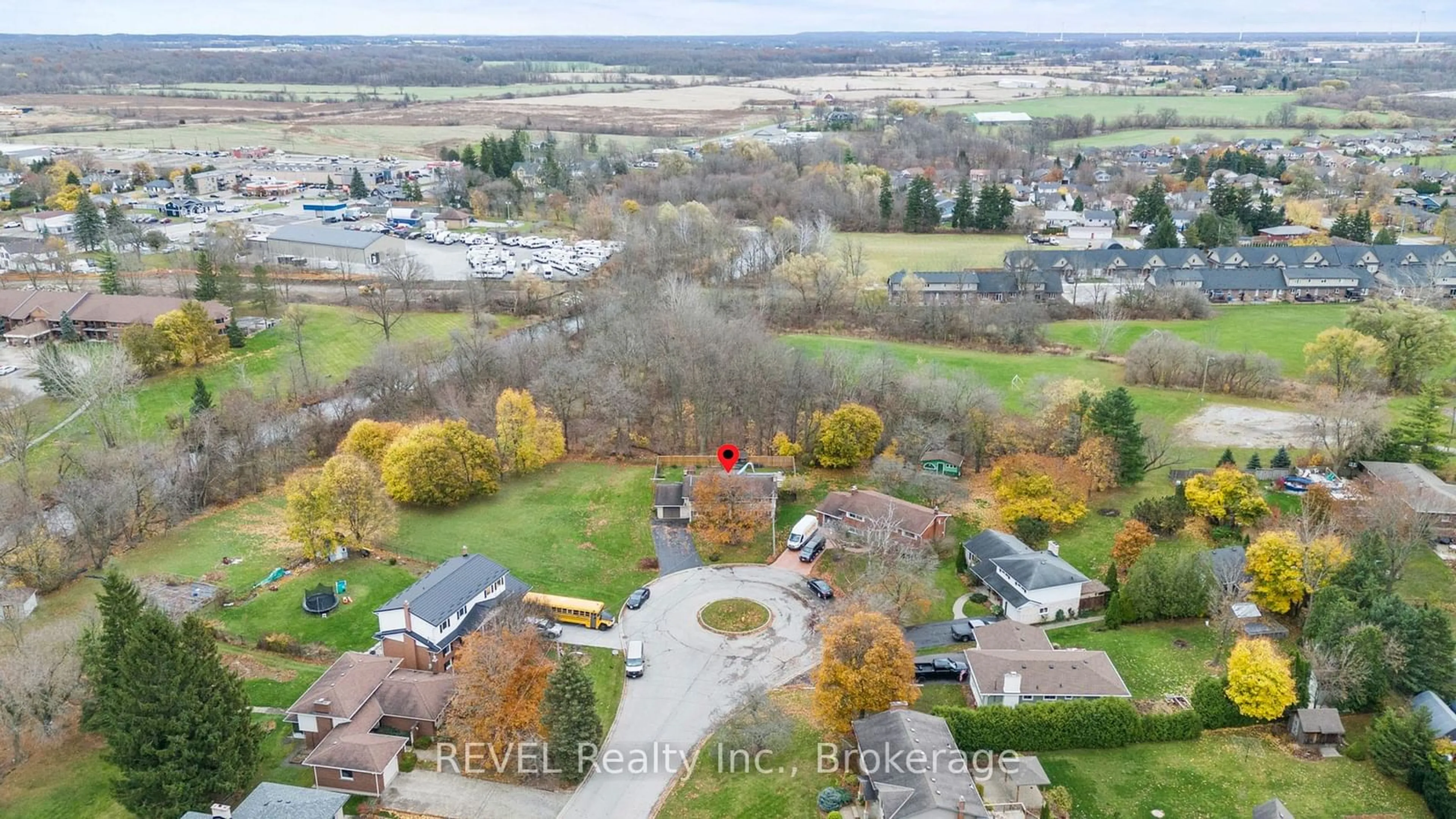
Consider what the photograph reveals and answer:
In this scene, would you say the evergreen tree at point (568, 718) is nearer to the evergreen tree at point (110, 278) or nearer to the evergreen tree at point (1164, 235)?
the evergreen tree at point (110, 278)

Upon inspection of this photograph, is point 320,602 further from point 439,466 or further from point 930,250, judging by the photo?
point 930,250

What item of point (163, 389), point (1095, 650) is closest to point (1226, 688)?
point (1095, 650)

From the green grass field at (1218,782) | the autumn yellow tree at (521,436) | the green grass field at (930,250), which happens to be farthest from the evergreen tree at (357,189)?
the green grass field at (1218,782)

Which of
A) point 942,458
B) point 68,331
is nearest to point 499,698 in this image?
point 942,458

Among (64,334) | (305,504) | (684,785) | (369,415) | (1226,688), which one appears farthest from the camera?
(64,334)

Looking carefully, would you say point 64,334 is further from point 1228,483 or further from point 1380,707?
point 1380,707

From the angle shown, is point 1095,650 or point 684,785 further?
point 1095,650
